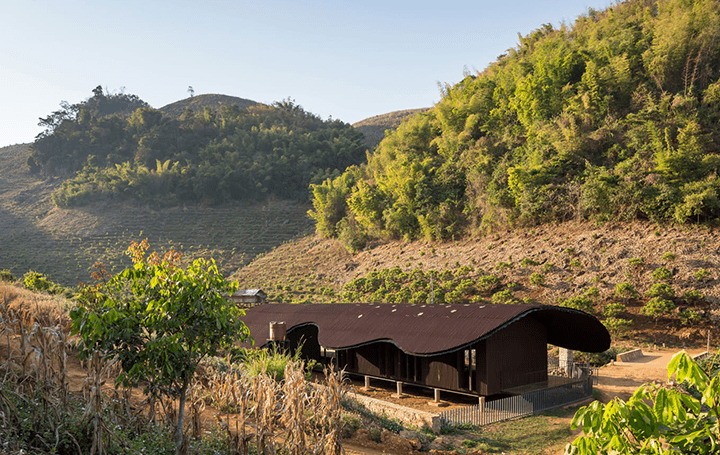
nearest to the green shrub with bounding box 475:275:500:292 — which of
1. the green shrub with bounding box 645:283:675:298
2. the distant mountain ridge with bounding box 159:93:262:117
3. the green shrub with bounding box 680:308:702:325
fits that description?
the green shrub with bounding box 645:283:675:298

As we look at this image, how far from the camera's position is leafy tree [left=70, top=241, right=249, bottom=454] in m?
5.28

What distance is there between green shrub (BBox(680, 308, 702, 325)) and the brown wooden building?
30.7 ft

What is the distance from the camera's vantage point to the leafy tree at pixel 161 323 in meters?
5.28

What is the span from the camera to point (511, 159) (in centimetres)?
3559

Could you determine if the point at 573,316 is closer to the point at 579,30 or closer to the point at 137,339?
the point at 137,339

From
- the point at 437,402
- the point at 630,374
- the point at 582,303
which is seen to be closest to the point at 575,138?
the point at 582,303

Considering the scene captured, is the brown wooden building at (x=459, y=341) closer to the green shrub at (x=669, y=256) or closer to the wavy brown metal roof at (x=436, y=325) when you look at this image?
the wavy brown metal roof at (x=436, y=325)

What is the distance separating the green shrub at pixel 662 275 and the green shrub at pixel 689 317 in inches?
69.3

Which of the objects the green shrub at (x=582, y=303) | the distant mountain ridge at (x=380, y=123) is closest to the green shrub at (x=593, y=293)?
the green shrub at (x=582, y=303)

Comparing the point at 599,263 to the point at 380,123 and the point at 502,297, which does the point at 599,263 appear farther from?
the point at 380,123

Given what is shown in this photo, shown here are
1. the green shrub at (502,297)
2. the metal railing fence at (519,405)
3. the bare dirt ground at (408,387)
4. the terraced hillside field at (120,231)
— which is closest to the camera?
the bare dirt ground at (408,387)

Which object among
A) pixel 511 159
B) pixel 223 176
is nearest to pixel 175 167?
pixel 223 176

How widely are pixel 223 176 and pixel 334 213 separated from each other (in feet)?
87.8

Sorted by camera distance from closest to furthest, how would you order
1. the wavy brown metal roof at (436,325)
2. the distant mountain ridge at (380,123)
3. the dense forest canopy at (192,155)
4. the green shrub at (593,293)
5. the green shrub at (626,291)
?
the wavy brown metal roof at (436,325)
the green shrub at (626,291)
the green shrub at (593,293)
the dense forest canopy at (192,155)
the distant mountain ridge at (380,123)
